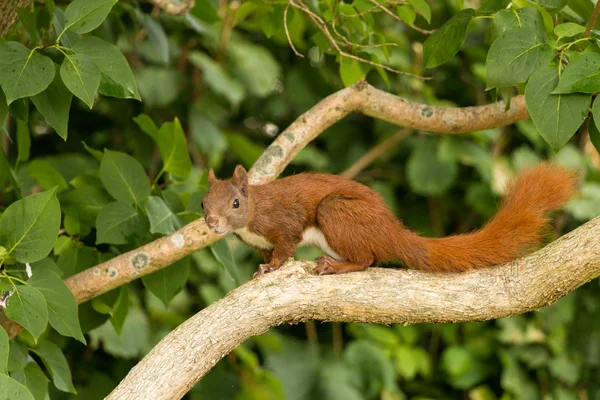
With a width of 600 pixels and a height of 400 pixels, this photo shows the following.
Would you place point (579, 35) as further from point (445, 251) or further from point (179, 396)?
point (179, 396)

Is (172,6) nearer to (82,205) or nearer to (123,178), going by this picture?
(123,178)

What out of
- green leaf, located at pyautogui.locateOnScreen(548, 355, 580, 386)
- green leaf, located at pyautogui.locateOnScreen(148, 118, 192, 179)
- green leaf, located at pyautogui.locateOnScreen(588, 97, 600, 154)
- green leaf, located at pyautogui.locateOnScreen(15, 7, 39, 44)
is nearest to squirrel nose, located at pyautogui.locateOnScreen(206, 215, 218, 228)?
green leaf, located at pyautogui.locateOnScreen(148, 118, 192, 179)

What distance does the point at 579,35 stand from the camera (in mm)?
2041

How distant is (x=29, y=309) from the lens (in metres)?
1.75

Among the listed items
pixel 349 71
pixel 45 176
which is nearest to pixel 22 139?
pixel 45 176

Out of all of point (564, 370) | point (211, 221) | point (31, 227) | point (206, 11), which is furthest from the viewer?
point (564, 370)

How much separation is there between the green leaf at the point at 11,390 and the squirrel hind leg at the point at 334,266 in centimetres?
81

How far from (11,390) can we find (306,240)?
41.5 inches

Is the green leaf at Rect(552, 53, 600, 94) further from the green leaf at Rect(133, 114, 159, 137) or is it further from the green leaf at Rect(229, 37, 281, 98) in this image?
the green leaf at Rect(229, 37, 281, 98)

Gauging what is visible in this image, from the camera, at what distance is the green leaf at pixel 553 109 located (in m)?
1.77

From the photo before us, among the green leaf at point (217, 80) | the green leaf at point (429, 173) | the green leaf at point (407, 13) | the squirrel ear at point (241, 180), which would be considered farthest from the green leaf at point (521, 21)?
the green leaf at point (429, 173)

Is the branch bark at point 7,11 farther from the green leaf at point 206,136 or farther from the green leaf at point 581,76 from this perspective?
the green leaf at point 206,136

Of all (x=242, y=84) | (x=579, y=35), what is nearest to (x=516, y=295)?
(x=579, y=35)

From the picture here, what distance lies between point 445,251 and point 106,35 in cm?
142
